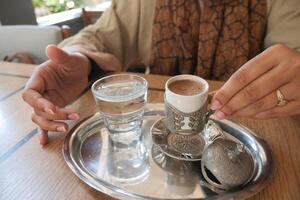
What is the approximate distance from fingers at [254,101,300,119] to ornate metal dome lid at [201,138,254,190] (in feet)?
0.42

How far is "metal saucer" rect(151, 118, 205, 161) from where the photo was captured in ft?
1.70

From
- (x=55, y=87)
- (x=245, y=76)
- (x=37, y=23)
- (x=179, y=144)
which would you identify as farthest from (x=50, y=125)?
(x=37, y=23)

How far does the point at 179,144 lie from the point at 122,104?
13 centimetres

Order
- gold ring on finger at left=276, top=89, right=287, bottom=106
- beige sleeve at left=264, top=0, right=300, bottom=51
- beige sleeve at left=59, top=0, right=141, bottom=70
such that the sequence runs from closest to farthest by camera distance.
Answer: gold ring on finger at left=276, top=89, right=287, bottom=106
beige sleeve at left=264, top=0, right=300, bottom=51
beige sleeve at left=59, top=0, right=141, bottom=70

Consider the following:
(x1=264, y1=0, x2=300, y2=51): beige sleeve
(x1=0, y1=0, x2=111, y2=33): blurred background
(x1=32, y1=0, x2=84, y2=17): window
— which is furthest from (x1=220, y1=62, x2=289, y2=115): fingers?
(x1=32, y1=0, x2=84, y2=17): window

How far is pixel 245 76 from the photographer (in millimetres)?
526

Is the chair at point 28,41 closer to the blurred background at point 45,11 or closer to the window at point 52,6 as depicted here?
the blurred background at point 45,11

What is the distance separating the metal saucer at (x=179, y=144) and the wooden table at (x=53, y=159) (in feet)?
0.41

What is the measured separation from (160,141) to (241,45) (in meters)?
0.53

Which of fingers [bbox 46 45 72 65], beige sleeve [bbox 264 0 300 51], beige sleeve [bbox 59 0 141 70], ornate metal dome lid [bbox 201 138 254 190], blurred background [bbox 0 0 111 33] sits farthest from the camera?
blurred background [bbox 0 0 111 33]

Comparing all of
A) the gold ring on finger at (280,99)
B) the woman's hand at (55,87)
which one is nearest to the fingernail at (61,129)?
the woman's hand at (55,87)

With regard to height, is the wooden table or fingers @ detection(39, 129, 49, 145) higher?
fingers @ detection(39, 129, 49, 145)

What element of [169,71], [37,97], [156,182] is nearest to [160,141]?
[156,182]

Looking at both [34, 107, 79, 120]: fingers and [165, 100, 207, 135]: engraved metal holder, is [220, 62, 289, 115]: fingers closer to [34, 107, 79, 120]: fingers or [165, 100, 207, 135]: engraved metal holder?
[165, 100, 207, 135]: engraved metal holder
